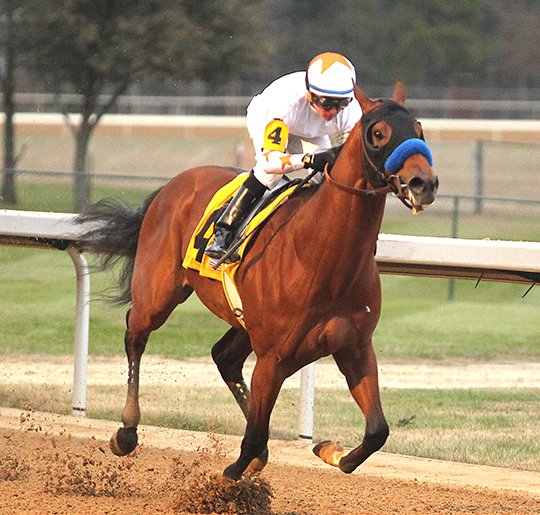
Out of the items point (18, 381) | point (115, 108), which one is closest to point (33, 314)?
point (18, 381)

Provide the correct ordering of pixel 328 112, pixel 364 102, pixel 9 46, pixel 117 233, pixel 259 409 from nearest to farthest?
pixel 364 102, pixel 259 409, pixel 328 112, pixel 117 233, pixel 9 46

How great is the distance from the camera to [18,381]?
945 centimetres

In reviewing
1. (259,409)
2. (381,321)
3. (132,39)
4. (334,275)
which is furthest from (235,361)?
(132,39)

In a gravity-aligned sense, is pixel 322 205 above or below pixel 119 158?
above

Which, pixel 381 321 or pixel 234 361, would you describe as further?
pixel 381 321

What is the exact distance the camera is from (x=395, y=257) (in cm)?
707

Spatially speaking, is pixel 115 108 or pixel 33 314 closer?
pixel 33 314

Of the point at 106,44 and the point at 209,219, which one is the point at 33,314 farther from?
the point at 106,44

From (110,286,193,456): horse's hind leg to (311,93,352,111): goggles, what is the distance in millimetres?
1490

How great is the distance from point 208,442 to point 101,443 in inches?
23.7

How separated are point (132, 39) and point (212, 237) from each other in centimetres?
1662

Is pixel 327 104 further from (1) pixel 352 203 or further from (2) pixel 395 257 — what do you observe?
(2) pixel 395 257

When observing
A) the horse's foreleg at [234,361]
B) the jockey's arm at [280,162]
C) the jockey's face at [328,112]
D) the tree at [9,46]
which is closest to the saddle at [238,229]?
the jockey's arm at [280,162]

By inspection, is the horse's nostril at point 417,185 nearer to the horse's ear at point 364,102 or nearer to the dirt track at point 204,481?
the horse's ear at point 364,102
